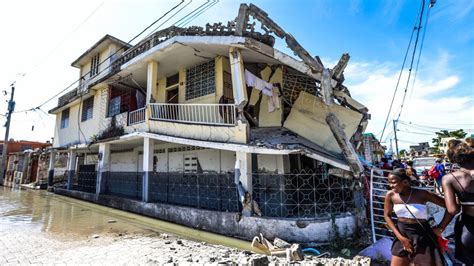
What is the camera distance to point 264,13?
7.70 m

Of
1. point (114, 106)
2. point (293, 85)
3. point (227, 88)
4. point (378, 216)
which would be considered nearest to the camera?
point (378, 216)

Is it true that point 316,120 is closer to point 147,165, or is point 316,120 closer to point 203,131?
point 203,131

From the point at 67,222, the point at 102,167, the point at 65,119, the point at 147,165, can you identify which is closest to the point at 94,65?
the point at 65,119

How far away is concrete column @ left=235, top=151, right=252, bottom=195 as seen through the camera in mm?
7055

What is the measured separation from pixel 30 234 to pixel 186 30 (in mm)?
7729

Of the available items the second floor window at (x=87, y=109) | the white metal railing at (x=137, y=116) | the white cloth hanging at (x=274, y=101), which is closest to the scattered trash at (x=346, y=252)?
the white cloth hanging at (x=274, y=101)

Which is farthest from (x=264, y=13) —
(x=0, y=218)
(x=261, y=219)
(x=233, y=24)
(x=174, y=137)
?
(x=0, y=218)

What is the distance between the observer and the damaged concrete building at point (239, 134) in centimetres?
665

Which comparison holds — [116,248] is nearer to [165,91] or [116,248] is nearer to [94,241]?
[94,241]

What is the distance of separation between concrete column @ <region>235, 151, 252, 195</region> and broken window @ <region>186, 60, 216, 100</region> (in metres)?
3.65

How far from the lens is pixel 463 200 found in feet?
9.32

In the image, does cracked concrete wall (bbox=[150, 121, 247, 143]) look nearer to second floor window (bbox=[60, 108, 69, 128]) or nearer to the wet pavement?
the wet pavement

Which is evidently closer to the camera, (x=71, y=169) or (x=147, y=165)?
(x=147, y=165)

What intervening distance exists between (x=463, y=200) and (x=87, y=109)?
18022mm
